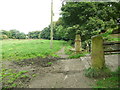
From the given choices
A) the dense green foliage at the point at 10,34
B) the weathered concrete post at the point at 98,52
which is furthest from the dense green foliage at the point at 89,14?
the dense green foliage at the point at 10,34

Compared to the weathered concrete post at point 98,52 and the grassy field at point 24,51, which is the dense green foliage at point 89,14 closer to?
the weathered concrete post at point 98,52

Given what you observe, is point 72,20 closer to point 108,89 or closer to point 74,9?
point 74,9

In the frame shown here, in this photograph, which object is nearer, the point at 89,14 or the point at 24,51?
the point at 89,14

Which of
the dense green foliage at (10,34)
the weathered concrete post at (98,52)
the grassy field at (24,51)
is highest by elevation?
the dense green foliage at (10,34)

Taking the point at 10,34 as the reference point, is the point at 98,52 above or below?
below

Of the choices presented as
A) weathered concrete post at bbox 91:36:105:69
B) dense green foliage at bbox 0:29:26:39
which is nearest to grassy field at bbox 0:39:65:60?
dense green foliage at bbox 0:29:26:39

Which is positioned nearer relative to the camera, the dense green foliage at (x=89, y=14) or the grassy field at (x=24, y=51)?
the dense green foliage at (x=89, y=14)

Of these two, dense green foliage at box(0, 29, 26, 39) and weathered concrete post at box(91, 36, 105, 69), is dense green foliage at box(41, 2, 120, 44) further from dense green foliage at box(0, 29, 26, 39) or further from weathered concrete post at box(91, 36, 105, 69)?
dense green foliage at box(0, 29, 26, 39)

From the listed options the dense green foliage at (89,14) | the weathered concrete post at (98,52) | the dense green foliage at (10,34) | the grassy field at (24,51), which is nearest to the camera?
the weathered concrete post at (98,52)

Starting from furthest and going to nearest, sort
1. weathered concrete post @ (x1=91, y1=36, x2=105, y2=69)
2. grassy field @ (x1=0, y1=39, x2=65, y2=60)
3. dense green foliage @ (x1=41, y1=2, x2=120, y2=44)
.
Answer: grassy field @ (x1=0, y1=39, x2=65, y2=60) < dense green foliage @ (x1=41, y1=2, x2=120, y2=44) < weathered concrete post @ (x1=91, y1=36, x2=105, y2=69)

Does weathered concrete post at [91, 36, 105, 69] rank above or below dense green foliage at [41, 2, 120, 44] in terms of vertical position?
below

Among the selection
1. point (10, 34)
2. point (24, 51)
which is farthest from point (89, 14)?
point (10, 34)

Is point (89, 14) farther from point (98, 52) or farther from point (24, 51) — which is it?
point (24, 51)

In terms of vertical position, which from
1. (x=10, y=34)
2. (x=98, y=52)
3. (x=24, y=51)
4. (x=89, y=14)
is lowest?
(x=24, y=51)
